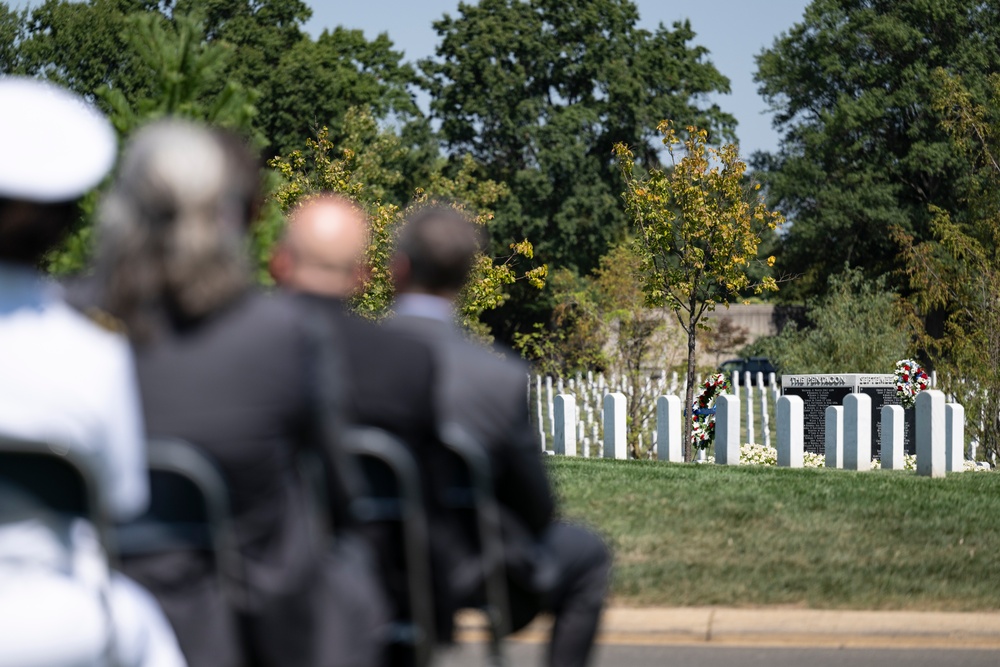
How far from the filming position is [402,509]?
3619 mm

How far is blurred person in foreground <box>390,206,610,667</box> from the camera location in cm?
395

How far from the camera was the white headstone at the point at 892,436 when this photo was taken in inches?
572

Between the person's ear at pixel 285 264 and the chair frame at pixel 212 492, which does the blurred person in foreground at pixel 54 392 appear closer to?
the chair frame at pixel 212 492

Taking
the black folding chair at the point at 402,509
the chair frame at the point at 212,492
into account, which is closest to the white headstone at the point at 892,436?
the black folding chair at the point at 402,509

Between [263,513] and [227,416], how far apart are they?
0.66ft

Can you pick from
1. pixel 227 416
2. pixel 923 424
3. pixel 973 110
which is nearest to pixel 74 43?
pixel 973 110

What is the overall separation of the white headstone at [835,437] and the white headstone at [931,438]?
133 cm

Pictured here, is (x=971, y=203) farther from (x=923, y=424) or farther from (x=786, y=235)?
(x=786, y=235)

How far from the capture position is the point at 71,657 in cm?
229

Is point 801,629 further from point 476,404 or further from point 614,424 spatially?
point 614,424

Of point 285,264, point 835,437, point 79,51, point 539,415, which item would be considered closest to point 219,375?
point 285,264

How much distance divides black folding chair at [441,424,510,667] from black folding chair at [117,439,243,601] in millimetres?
1104

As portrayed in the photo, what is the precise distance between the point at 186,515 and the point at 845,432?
12928 millimetres

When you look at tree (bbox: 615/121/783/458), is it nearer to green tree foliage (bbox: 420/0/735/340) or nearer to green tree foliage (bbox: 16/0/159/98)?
green tree foliage (bbox: 420/0/735/340)
